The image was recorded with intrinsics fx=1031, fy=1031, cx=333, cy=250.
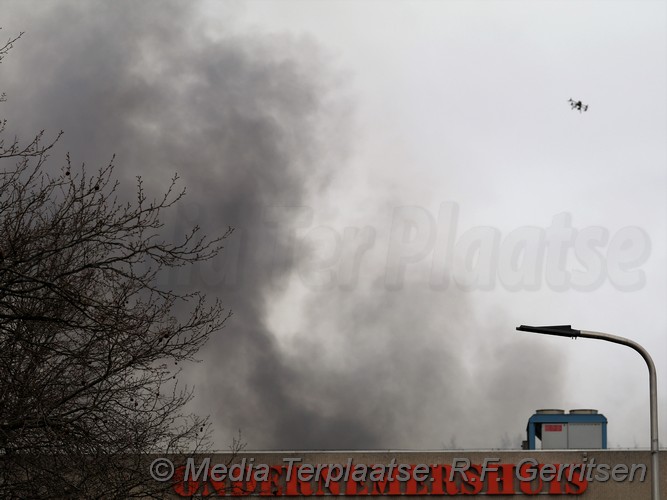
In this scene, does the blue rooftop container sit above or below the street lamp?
above

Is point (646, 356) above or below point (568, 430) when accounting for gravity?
below

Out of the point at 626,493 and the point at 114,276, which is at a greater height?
the point at 626,493

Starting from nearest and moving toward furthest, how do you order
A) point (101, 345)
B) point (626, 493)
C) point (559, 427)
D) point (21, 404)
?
1. point (21, 404)
2. point (101, 345)
3. point (626, 493)
4. point (559, 427)

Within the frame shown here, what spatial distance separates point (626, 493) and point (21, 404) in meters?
35.8

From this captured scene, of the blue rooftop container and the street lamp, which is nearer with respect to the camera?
the street lamp

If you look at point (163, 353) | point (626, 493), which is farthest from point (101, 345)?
point (626, 493)

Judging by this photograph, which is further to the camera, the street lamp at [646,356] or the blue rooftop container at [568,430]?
the blue rooftop container at [568,430]

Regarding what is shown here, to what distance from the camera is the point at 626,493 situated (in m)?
45.3

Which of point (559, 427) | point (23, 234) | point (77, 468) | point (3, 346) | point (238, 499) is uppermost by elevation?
point (559, 427)

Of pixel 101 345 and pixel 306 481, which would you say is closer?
pixel 101 345

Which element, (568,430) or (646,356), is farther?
(568,430)

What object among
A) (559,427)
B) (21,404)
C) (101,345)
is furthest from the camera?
(559,427)

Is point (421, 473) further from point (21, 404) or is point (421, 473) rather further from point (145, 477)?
point (21, 404)

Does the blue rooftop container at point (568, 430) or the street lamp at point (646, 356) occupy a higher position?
the blue rooftop container at point (568, 430)
